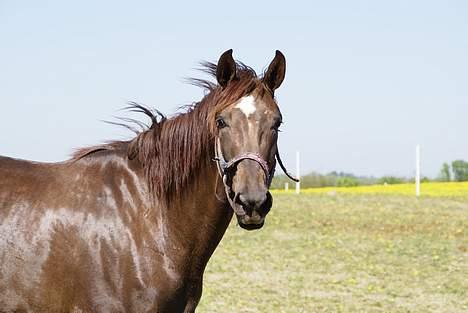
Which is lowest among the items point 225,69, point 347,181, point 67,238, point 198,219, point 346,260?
point 346,260

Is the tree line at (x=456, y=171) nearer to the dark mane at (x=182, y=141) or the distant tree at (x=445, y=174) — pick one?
the distant tree at (x=445, y=174)

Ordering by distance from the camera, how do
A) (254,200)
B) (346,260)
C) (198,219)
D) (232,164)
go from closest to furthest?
(254,200), (232,164), (198,219), (346,260)

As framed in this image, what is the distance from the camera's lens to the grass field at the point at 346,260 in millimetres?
10205

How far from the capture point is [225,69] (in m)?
4.07

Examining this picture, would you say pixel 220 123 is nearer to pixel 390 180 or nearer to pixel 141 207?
pixel 141 207

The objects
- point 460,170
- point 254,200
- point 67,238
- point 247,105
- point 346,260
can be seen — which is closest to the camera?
point 254,200

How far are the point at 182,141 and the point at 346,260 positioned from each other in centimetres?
1019

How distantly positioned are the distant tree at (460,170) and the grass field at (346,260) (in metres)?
12.8

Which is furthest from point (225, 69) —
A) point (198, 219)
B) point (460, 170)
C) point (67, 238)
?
point (460, 170)

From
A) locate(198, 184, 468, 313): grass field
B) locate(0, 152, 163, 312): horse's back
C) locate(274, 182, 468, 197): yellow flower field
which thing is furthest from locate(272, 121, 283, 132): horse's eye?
locate(274, 182, 468, 197): yellow flower field

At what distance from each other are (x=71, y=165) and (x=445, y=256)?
1109 cm

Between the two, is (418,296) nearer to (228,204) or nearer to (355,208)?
(228,204)

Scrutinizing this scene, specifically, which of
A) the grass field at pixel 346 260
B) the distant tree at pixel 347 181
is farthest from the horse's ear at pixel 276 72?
the distant tree at pixel 347 181

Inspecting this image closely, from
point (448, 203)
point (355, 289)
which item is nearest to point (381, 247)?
point (355, 289)
